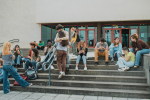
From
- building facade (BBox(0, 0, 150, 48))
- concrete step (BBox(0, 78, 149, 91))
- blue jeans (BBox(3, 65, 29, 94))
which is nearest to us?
concrete step (BBox(0, 78, 149, 91))

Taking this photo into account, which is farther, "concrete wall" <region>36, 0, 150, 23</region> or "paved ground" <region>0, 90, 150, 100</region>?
"concrete wall" <region>36, 0, 150, 23</region>

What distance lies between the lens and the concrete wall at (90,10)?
558 inches

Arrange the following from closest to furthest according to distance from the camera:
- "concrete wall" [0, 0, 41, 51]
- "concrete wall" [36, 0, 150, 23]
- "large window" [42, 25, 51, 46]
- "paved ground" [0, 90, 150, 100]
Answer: "paved ground" [0, 90, 150, 100] < "concrete wall" [36, 0, 150, 23] < "concrete wall" [0, 0, 41, 51] < "large window" [42, 25, 51, 46]

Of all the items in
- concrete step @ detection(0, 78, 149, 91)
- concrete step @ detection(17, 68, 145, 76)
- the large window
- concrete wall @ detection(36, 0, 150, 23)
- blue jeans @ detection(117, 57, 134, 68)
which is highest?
concrete wall @ detection(36, 0, 150, 23)

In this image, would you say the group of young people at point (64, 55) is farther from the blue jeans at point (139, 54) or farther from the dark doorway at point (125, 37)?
the dark doorway at point (125, 37)

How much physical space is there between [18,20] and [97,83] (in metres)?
14.0

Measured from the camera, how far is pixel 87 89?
4695mm

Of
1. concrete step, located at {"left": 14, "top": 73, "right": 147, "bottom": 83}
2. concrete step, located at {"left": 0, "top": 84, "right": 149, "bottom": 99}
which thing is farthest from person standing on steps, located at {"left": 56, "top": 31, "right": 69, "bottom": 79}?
concrete step, located at {"left": 0, "top": 84, "right": 149, "bottom": 99}

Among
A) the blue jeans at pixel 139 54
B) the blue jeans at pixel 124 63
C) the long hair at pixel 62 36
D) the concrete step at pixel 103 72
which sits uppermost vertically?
the long hair at pixel 62 36

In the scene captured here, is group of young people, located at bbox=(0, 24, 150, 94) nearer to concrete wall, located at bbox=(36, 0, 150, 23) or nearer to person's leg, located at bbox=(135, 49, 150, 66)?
person's leg, located at bbox=(135, 49, 150, 66)

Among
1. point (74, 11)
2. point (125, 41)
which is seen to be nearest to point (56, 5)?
point (74, 11)

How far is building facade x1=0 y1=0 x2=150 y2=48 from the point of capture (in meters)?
14.4

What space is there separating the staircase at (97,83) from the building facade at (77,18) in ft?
33.3

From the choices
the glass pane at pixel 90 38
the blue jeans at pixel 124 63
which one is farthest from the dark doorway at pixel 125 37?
the blue jeans at pixel 124 63
